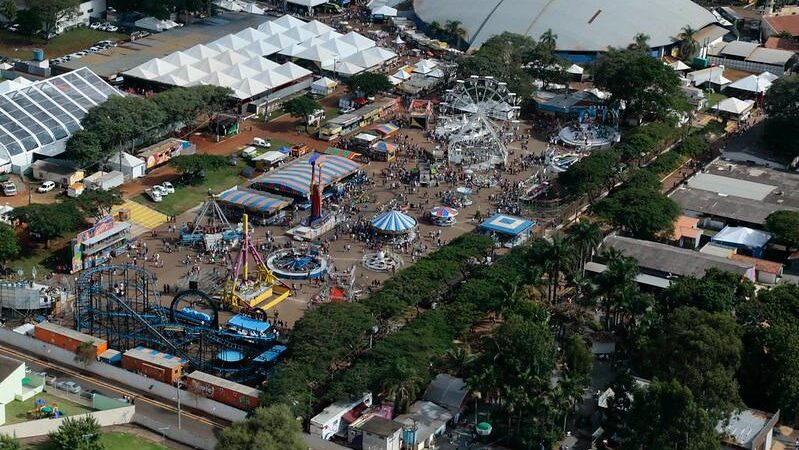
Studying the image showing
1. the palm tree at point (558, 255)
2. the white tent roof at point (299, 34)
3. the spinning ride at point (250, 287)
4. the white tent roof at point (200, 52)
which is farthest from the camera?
the white tent roof at point (299, 34)

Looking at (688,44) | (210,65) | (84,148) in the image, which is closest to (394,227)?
(84,148)

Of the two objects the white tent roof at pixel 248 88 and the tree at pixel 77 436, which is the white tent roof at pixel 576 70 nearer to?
the white tent roof at pixel 248 88

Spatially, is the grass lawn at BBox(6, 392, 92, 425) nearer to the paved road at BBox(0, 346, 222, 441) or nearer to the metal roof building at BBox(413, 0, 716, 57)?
the paved road at BBox(0, 346, 222, 441)

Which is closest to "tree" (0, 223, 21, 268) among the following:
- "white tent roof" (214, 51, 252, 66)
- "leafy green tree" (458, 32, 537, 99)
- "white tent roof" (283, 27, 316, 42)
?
"white tent roof" (214, 51, 252, 66)

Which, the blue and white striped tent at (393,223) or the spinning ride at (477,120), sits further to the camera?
the spinning ride at (477,120)

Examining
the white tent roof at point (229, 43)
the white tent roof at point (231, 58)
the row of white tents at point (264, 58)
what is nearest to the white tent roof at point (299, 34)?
the row of white tents at point (264, 58)

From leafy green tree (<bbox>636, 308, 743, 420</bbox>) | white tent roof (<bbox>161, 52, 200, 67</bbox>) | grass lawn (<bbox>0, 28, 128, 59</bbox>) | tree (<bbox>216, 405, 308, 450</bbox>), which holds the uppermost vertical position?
leafy green tree (<bbox>636, 308, 743, 420</bbox>)
